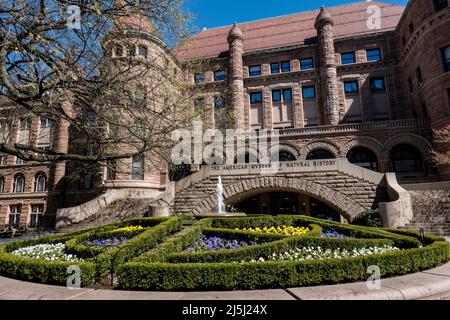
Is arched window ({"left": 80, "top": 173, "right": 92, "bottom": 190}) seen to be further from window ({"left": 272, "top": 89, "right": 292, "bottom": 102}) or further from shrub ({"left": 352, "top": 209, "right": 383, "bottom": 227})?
shrub ({"left": 352, "top": 209, "right": 383, "bottom": 227})

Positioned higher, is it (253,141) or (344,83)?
(344,83)

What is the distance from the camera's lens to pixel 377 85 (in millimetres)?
29219

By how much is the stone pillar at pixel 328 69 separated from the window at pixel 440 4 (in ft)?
29.9

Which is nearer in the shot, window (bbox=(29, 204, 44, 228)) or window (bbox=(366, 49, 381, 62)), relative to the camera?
window (bbox=(366, 49, 381, 62))

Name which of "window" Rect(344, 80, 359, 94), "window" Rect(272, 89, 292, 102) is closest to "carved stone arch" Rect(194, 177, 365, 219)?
"window" Rect(272, 89, 292, 102)

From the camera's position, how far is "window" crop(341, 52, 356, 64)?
99.0 ft

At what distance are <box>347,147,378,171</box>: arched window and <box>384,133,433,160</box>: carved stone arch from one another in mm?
1661

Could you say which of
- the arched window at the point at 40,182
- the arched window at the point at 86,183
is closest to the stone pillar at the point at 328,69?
the arched window at the point at 86,183

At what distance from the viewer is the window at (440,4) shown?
22122mm

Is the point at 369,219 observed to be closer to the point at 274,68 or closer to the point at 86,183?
the point at 274,68
